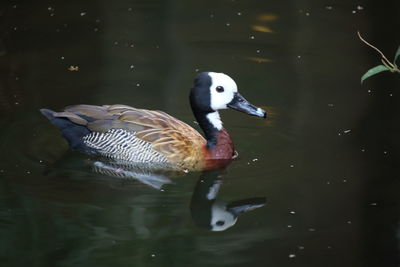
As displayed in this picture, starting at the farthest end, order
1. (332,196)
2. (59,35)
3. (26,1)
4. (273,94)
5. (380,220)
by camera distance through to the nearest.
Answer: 1. (26,1)
2. (59,35)
3. (273,94)
4. (332,196)
5. (380,220)

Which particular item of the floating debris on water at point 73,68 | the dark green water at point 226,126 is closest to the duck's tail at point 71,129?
the dark green water at point 226,126

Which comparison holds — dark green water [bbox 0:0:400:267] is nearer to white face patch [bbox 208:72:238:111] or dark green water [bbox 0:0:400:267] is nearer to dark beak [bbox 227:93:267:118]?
dark beak [bbox 227:93:267:118]

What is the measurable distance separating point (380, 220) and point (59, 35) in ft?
17.5

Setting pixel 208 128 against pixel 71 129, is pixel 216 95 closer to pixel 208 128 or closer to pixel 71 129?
pixel 208 128

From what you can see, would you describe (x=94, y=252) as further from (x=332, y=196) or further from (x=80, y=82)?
(x=80, y=82)

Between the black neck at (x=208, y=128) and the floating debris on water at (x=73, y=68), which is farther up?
the black neck at (x=208, y=128)

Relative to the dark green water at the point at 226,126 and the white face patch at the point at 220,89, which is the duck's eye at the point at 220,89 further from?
the dark green water at the point at 226,126

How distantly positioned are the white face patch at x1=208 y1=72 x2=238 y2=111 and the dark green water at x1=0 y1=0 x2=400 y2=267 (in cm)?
50

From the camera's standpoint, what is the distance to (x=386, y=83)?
9.02 m

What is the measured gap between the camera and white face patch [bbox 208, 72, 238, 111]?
753 centimetres

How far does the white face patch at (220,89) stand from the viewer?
24.7ft

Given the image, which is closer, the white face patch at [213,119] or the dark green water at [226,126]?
the dark green water at [226,126]

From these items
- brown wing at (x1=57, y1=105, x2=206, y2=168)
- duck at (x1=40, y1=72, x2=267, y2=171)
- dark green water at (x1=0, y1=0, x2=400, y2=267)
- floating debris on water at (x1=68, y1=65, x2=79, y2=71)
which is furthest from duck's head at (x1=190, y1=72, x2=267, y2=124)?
floating debris on water at (x1=68, y1=65, x2=79, y2=71)

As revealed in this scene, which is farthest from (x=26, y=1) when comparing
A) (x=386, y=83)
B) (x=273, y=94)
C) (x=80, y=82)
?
(x=386, y=83)
